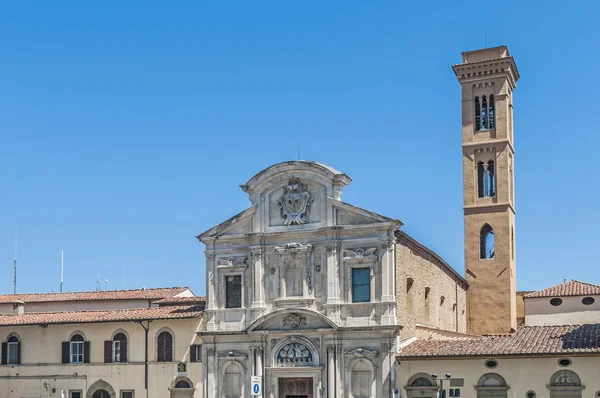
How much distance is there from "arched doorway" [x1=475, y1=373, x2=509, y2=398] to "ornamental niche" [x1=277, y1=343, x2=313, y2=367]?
7.74 metres

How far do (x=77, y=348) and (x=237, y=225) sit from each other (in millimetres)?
10645

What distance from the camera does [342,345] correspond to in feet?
136

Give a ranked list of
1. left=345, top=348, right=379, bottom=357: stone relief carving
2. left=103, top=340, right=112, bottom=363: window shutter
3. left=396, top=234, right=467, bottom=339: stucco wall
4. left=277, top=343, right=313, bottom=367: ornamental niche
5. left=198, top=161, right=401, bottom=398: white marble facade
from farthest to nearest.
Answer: left=103, top=340, right=112, bottom=363: window shutter → left=396, top=234, right=467, bottom=339: stucco wall → left=277, top=343, right=313, bottom=367: ornamental niche → left=198, top=161, right=401, bottom=398: white marble facade → left=345, top=348, right=379, bottom=357: stone relief carving

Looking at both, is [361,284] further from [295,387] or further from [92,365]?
[92,365]

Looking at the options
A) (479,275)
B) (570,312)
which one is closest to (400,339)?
(570,312)

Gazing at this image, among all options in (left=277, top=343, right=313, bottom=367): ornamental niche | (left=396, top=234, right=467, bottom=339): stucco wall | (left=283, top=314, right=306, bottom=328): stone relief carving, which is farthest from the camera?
(left=396, top=234, right=467, bottom=339): stucco wall

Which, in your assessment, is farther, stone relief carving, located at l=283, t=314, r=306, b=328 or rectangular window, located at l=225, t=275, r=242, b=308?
rectangular window, located at l=225, t=275, r=242, b=308

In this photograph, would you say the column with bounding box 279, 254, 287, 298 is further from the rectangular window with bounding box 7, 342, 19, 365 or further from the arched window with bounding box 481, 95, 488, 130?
the arched window with bounding box 481, 95, 488, 130

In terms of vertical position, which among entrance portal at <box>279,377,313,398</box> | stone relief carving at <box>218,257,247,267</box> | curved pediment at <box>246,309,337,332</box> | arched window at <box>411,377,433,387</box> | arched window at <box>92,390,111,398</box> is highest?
stone relief carving at <box>218,257,247,267</box>

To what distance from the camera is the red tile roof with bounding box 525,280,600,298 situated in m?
51.1

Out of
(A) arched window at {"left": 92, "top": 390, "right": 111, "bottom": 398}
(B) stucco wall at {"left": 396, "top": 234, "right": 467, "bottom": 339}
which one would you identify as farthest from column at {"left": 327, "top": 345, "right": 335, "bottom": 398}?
(A) arched window at {"left": 92, "top": 390, "right": 111, "bottom": 398}

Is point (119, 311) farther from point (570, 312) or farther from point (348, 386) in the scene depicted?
point (570, 312)

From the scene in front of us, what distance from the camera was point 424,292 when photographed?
153 feet

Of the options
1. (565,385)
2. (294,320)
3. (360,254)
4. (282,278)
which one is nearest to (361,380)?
(294,320)
